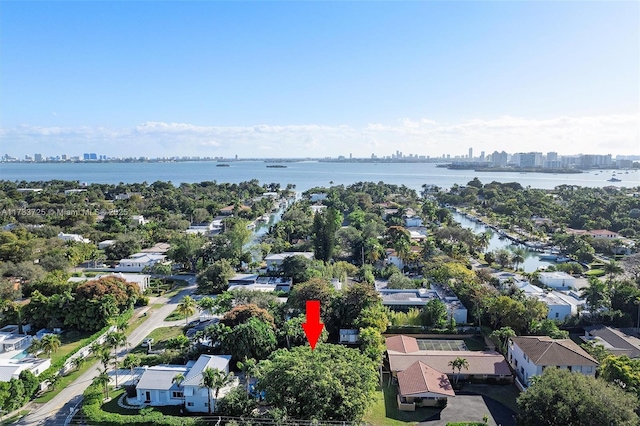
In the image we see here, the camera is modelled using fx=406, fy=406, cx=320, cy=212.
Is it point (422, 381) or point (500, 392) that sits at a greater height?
point (422, 381)

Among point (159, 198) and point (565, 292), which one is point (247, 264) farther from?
point (159, 198)

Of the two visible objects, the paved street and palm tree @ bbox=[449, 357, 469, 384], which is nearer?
the paved street

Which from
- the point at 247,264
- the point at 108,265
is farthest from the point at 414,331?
the point at 108,265

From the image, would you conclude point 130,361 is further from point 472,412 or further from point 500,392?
point 500,392

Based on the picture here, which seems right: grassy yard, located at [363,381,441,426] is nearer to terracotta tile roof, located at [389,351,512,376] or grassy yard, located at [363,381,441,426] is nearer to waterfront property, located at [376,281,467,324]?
terracotta tile roof, located at [389,351,512,376]

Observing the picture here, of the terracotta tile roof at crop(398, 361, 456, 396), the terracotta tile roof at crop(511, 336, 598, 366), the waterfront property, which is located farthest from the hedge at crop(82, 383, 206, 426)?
the terracotta tile roof at crop(511, 336, 598, 366)

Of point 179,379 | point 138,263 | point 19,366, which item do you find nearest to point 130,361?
point 179,379
